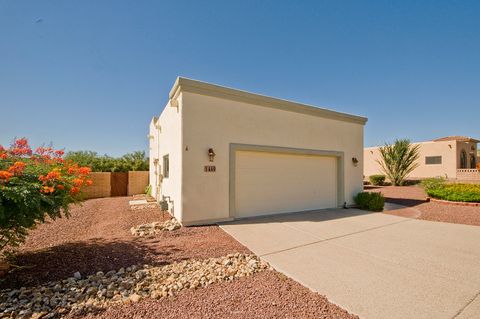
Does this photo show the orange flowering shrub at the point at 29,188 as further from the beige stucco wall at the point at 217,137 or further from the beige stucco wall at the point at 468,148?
the beige stucco wall at the point at 468,148

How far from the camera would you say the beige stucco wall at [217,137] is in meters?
6.73

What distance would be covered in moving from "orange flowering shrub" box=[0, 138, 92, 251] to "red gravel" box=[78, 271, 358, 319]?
7.70ft

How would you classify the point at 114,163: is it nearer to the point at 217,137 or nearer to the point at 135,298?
the point at 217,137

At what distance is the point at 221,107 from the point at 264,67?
497 centimetres

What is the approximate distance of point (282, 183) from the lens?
8711mm

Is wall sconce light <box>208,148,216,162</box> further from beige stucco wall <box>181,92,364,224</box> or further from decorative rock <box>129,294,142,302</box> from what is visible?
decorative rock <box>129,294,142,302</box>

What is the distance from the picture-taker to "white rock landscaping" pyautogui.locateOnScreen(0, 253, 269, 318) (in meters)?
2.74

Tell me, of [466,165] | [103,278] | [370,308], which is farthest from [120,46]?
[466,165]

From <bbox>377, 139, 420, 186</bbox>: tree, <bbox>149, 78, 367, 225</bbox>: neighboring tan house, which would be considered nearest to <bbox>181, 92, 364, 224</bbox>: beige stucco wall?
<bbox>149, 78, 367, 225</bbox>: neighboring tan house

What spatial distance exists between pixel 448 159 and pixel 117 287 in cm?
3189

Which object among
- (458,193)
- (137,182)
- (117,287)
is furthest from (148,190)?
(458,193)

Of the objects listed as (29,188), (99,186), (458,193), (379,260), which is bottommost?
(379,260)

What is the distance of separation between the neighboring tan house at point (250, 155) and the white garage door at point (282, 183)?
37mm

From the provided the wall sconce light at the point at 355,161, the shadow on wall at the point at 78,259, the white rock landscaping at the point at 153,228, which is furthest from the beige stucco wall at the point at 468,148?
the shadow on wall at the point at 78,259
